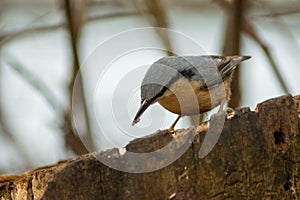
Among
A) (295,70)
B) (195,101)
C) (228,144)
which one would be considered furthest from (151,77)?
(295,70)

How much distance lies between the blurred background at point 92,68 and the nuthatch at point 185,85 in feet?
0.72

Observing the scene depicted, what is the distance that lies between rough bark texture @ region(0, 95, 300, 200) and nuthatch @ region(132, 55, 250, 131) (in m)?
0.62

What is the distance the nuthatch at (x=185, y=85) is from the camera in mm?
2684

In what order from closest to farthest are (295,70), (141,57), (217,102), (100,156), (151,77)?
(100,156)
(151,77)
(217,102)
(141,57)
(295,70)

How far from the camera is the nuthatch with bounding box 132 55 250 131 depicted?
268 centimetres

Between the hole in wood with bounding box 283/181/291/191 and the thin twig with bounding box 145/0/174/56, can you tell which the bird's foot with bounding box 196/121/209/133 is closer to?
the hole in wood with bounding box 283/181/291/191

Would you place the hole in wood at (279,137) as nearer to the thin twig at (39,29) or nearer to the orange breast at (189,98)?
the orange breast at (189,98)

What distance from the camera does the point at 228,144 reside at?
1996mm

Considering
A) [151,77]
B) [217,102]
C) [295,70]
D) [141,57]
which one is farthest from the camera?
[295,70]

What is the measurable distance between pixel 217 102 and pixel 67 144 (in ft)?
3.56

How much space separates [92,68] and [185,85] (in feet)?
4.34

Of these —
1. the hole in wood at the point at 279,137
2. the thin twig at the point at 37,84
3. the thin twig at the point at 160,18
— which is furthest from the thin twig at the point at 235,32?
the hole in wood at the point at 279,137

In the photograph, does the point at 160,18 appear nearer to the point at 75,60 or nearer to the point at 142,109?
the point at 75,60

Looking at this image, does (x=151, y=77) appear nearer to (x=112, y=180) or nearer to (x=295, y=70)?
(x=112, y=180)
